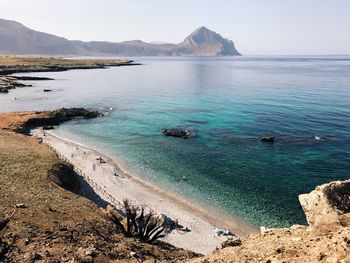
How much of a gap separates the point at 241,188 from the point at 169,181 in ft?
28.5

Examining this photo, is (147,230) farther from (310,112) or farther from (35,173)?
(310,112)

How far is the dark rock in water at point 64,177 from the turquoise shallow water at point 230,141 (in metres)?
9.70

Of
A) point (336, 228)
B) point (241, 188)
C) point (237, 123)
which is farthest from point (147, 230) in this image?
point (237, 123)

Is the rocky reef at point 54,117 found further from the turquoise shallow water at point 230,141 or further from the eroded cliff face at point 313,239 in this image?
the eroded cliff face at point 313,239

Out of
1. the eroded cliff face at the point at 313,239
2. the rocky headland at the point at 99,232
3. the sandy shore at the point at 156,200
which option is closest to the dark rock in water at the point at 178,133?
the sandy shore at the point at 156,200

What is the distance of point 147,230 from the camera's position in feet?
73.3

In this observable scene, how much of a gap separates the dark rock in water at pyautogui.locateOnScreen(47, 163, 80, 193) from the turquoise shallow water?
9696 millimetres

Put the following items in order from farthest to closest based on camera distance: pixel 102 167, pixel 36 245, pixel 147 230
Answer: pixel 102 167
pixel 147 230
pixel 36 245

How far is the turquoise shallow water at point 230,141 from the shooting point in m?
38.0

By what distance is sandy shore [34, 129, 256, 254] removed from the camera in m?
29.1

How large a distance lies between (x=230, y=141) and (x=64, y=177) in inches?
1193

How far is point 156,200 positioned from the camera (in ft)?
120

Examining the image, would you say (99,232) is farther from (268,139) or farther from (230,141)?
(268,139)

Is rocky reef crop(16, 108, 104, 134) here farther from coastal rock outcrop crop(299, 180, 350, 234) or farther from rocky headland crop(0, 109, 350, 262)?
coastal rock outcrop crop(299, 180, 350, 234)
